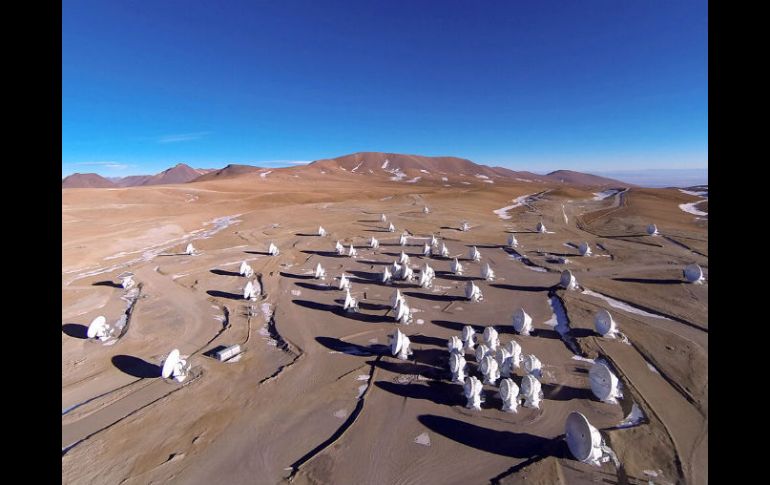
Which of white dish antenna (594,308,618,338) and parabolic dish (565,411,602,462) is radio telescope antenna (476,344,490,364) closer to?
parabolic dish (565,411,602,462)

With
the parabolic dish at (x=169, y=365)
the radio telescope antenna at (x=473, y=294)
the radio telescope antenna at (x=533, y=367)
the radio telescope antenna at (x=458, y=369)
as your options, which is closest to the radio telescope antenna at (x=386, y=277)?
the radio telescope antenna at (x=473, y=294)

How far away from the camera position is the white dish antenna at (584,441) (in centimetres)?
951

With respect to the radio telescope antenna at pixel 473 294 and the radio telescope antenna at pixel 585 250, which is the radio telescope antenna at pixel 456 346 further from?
the radio telescope antenna at pixel 585 250

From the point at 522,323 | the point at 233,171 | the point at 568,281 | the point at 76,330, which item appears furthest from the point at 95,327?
the point at 233,171

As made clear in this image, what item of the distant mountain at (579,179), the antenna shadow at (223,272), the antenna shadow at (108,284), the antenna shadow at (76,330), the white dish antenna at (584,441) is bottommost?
the white dish antenna at (584,441)

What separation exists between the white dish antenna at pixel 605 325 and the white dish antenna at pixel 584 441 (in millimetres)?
7494

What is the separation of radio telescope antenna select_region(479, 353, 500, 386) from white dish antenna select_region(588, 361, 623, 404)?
3.17 metres

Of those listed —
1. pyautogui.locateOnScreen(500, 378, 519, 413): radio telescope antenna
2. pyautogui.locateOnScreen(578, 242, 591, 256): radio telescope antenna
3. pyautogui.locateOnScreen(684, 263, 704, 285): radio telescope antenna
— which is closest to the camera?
pyautogui.locateOnScreen(500, 378, 519, 413): radio telescope antenna

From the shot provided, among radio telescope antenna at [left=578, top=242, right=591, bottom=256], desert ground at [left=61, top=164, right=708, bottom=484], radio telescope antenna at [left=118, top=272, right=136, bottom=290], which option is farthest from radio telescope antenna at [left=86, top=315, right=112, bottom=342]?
radio telescope antenna at [left=578, top=242, right=591, bottom=256]

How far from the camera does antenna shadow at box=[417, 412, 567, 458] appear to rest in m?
10.2
